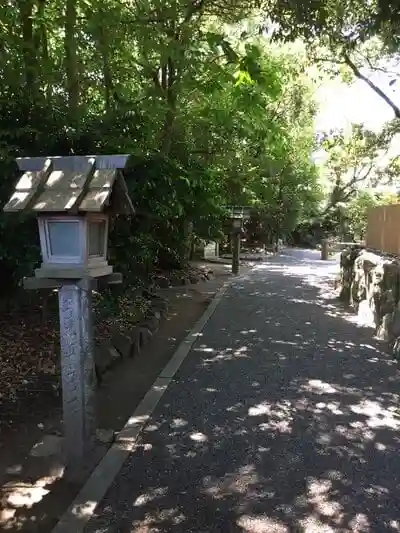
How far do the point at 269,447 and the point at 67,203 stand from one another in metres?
2.52

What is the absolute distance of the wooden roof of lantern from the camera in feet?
12.7

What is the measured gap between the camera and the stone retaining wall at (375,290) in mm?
8039

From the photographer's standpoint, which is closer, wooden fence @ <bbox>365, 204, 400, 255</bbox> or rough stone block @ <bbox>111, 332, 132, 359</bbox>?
rough stone block @ <bbox>111, 332, 132, 359</bbox>

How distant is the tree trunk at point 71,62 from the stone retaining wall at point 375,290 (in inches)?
210

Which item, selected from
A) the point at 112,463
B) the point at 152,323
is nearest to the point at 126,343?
the point at 152,323

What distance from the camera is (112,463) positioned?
13.4 ft

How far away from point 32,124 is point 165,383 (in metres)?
3.35

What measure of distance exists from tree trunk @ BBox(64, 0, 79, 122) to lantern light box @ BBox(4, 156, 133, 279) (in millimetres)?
2693

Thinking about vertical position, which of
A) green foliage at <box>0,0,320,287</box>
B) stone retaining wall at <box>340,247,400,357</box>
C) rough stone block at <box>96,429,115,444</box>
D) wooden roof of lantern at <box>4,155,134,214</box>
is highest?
green foliage at <box>0,0,320,287</box>

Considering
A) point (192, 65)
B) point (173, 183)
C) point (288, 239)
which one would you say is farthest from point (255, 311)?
point (288, 239)

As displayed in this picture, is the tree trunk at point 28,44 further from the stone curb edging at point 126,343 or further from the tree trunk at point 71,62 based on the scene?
the stone curb edging at point 126,343

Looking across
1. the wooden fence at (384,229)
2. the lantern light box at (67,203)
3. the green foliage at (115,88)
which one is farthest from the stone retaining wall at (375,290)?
the lantern light box at (67,203)

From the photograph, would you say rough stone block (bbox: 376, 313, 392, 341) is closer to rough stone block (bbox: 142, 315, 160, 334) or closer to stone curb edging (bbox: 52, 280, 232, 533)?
stone curb edging (bbox: 52, 280, 232, 533)

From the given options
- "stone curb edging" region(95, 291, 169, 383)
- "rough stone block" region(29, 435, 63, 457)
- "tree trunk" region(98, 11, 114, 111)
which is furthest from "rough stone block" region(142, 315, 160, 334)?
"rough stone block" region(29, 435, 63, 457)
